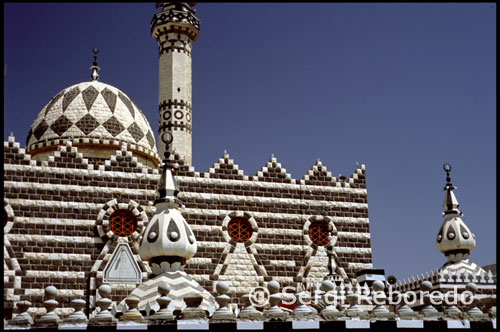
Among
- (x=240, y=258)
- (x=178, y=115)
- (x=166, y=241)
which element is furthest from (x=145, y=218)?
(x=178, y=115)

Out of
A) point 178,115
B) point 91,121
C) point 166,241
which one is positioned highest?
point 178,115

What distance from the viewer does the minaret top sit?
2209 cm

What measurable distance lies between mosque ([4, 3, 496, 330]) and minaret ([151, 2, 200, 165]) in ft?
5.15

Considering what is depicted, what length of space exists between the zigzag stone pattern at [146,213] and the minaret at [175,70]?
209 inches

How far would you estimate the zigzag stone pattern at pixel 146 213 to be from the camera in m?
19.8

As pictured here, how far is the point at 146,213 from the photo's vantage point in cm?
2103

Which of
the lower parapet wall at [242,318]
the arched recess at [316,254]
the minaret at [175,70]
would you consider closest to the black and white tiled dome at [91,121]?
the minaret at [175,70]

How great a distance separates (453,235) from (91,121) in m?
12.9

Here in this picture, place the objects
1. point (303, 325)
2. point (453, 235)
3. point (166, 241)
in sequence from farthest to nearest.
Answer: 1. point (453, 235)
2. point (166, 241)
3. point (303, 325)

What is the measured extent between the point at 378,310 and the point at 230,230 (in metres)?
8.96

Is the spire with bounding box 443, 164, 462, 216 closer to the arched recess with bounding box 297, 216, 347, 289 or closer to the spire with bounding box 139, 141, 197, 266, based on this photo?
the arched recess with bounding box 297, 216, 347, 289

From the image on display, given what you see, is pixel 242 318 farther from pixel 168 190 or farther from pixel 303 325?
pixel 168 190

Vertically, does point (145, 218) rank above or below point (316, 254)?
above

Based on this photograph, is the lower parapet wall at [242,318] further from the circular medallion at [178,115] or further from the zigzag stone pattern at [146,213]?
the circular medallion at [178,115]
